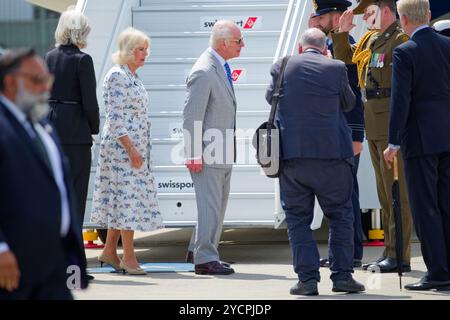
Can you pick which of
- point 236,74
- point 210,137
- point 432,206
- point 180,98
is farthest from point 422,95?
point 180,98

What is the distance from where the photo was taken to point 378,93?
7.63 meters

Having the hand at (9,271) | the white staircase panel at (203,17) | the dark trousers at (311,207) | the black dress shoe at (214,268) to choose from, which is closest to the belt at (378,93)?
the dark trousers at (311,207)

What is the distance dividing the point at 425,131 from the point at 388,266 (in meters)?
Result: 1.30

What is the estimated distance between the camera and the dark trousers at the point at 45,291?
3.56 meters

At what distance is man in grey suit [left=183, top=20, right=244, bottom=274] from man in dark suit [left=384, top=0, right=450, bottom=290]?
144 centimetres

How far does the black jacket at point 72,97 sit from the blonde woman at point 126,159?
278mm

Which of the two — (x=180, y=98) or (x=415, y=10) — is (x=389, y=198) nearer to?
(x=415, y=10)

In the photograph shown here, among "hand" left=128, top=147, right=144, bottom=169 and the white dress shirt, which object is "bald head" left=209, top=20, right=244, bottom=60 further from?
the white dress shirt

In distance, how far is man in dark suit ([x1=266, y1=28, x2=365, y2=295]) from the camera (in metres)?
6.46

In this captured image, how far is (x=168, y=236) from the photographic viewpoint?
11.1 metres

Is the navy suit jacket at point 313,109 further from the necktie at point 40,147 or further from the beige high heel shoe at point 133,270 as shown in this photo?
the necktie at point 40,147

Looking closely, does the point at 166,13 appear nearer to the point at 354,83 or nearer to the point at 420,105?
the point at 354,83

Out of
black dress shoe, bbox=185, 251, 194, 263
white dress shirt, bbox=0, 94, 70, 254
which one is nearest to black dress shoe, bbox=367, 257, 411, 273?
black dress shoe, bbox=185, 251, 194, 263
